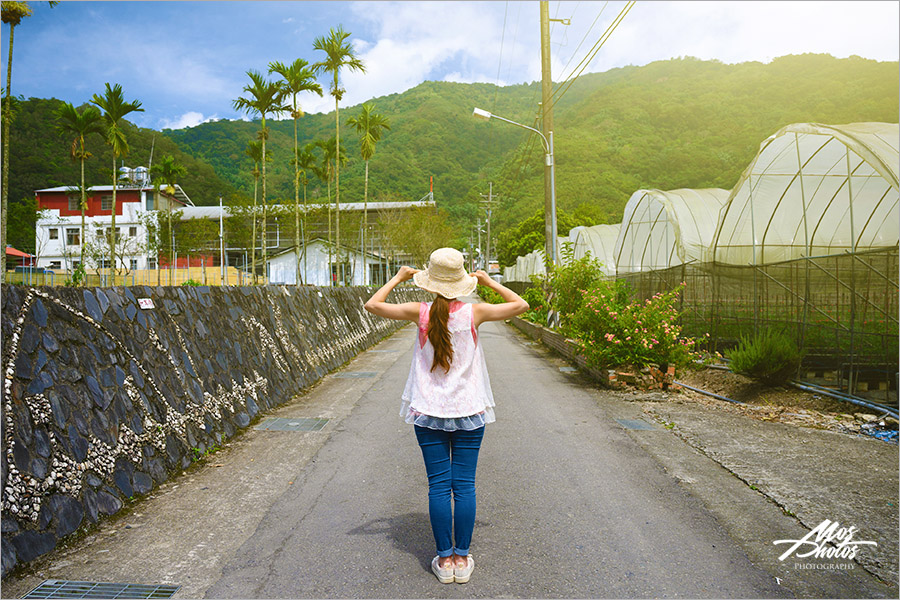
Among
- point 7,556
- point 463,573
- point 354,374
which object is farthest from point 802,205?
point 7,556

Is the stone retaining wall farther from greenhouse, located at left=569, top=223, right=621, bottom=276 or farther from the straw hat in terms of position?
greenhouse, located at left=569, top=223, right=621, bottom=276

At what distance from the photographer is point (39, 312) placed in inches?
165

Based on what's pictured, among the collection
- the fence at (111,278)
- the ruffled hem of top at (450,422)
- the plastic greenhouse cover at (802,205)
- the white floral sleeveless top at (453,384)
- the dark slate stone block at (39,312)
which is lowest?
the ruffled hem of top at (450,422)

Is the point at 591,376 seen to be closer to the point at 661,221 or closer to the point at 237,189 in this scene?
the point at 661,221

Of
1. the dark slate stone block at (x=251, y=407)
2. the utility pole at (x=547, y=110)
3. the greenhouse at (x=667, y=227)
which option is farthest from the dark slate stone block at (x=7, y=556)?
the utility pole at (x=547, y=110)

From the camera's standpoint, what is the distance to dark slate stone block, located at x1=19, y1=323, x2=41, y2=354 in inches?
154

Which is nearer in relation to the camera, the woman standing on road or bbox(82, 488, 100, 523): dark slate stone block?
the woman standing on road

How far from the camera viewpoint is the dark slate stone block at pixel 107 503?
4.26m

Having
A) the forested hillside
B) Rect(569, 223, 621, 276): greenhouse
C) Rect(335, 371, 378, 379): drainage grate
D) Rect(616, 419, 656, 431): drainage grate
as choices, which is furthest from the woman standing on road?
the forested hillside

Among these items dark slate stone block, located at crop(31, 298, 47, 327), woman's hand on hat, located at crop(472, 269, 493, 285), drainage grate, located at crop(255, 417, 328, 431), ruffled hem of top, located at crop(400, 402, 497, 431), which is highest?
woman's hand on hat, located at crop(472, 269, 493, 285)

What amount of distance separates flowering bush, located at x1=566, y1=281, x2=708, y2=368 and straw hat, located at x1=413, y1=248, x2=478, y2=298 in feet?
23.3

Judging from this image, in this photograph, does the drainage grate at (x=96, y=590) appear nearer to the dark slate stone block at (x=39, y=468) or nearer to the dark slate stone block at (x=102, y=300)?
the dark slate stone block at (x=39, y=468)

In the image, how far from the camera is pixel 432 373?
3.56 m

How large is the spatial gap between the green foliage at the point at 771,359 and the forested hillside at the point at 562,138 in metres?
23.2
